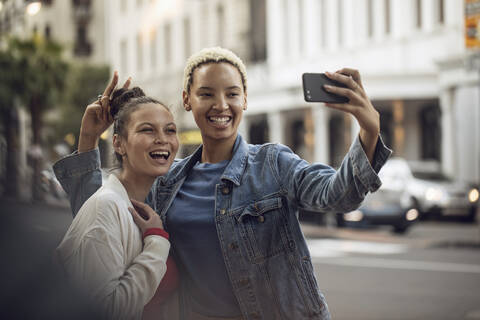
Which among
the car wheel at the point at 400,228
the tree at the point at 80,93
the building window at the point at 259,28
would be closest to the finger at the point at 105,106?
the car wheel at the point at 400,228

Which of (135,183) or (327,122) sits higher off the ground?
(135,183)

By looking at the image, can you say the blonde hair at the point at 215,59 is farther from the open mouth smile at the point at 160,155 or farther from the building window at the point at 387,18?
the building window at the point at 387,18

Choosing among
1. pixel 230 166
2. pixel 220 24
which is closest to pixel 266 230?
pixel 230 166

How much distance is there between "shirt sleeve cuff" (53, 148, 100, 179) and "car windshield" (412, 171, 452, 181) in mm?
17747

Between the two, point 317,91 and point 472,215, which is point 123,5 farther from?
point 317,91

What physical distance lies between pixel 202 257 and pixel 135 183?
316 mm

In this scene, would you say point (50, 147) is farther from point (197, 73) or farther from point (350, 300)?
point (197, 73)

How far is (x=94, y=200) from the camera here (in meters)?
1.99

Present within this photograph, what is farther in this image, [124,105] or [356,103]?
[124,105]

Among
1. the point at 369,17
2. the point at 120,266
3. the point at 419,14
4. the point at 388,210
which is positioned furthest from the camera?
the point at 369,17

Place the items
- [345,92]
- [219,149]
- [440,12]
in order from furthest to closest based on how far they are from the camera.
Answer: [440,12] → [219,149] → [345,92]

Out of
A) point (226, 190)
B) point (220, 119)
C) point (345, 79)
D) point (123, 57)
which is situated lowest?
point (226, 190)

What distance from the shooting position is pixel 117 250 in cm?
185

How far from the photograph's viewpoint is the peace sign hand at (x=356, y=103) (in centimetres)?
206
